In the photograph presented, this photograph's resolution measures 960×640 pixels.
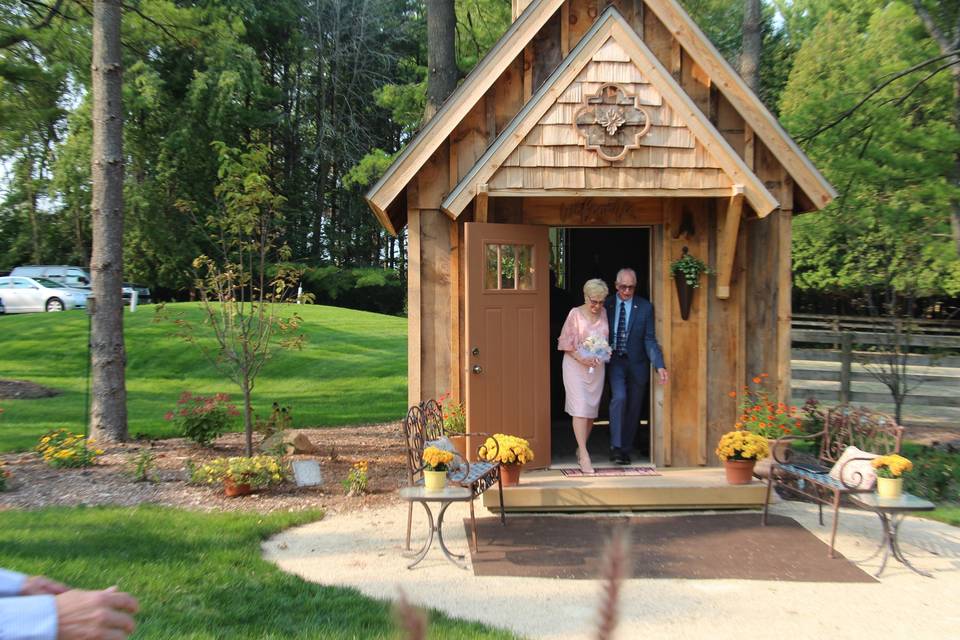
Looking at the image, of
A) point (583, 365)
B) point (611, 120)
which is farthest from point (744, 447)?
point (611, 120)

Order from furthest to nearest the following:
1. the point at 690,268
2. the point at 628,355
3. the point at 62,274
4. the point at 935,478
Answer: the point at 62,274
the point at 935,478
the point at 628,355
the point at 690,268

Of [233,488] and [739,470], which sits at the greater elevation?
[739,470]

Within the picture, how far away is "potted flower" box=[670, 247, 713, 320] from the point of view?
8117 millimetres

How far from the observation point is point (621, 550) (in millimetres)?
679

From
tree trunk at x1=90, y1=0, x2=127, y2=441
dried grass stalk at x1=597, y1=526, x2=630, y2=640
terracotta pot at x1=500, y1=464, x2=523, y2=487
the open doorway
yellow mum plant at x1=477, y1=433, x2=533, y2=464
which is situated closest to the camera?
dried grass stalk at x1=597, y1=526, x2=630, y2=640

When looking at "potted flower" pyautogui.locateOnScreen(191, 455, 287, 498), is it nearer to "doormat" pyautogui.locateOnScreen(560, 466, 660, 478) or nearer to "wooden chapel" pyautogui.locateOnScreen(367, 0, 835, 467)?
"wooden chapel" pyautogui.locateOnScreen(367, 0, 835, 467)

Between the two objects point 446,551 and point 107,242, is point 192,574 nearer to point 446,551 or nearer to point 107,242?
point 446,551

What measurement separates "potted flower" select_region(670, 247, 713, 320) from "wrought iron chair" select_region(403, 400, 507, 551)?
2439 mm

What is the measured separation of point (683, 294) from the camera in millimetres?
8211

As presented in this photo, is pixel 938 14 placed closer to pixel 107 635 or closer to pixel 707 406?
pixel 707 406

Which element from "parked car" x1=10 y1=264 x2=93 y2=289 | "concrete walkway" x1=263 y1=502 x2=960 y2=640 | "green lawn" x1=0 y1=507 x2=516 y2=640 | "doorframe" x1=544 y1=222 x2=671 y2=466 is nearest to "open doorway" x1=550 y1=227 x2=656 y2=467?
"doorframe" x1=544 y1=222 x2=671 y2=466

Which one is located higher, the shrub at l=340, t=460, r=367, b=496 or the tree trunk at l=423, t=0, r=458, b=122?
the tree trunk at l=423, t=0, r=458, b=122

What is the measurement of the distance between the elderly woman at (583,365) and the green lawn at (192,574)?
112 inches

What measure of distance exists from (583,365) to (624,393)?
585mm
